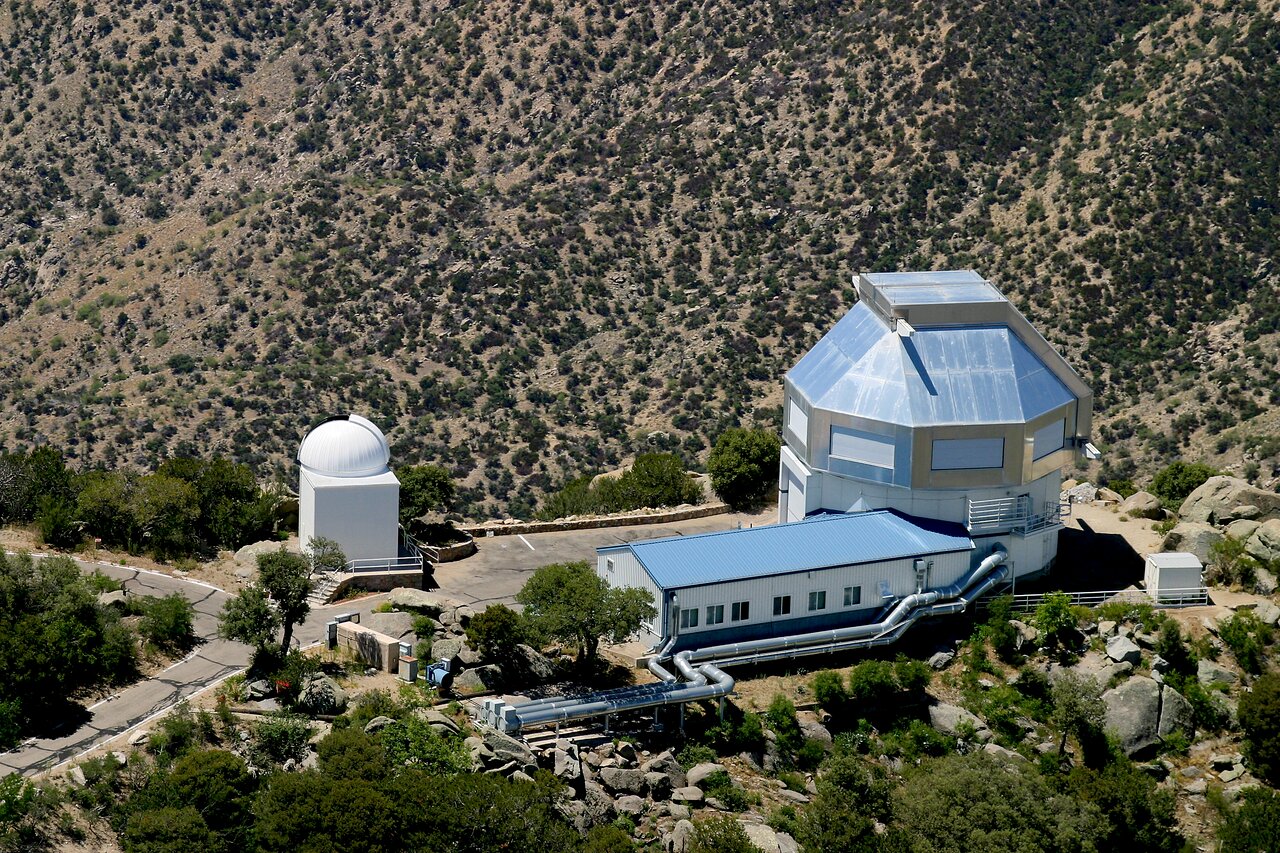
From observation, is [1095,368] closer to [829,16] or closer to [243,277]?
[829,16]

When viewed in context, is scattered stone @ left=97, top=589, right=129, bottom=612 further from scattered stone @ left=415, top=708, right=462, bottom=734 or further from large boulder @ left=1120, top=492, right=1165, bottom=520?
large boulder @ left=1120, top=492, right=1165, bottom=520

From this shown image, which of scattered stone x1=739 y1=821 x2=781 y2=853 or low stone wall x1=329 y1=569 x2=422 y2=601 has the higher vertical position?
low stone wall x1=329 y1=569 x2=422 y2=601

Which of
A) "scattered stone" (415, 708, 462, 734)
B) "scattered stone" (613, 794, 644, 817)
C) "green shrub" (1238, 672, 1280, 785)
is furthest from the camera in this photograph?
"green shrub" (1238, 672, 1280, 785)

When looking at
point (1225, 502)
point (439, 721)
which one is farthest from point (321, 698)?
point (1225, 502)

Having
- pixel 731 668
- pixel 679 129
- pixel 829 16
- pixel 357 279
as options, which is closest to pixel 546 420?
pixel 357 279

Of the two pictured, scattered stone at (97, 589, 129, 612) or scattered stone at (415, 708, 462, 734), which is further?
scattered stone at (97, 589, 129, 612)

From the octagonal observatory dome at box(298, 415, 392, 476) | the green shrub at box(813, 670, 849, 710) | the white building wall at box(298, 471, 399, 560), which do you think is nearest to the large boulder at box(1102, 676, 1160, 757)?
the green shrub at box(813, 670, 849, 710)

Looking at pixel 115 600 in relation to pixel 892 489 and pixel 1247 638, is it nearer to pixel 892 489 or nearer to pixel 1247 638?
pixel 892 489
